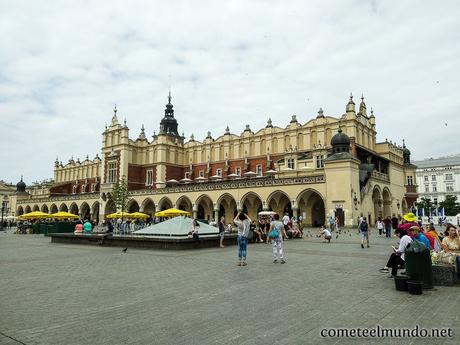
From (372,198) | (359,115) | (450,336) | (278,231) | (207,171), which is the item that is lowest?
(450,336)

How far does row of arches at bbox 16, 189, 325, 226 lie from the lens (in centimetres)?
3750

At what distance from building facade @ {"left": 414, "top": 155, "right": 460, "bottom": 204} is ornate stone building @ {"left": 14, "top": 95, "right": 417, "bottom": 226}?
3872cm

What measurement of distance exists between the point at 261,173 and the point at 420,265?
39819mm

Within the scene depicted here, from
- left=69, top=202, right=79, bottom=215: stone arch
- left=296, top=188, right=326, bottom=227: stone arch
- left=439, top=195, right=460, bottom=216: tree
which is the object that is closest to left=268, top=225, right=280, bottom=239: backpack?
left=296, top=188, right=326, bottom=227: stone arch

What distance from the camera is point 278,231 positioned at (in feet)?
38.5

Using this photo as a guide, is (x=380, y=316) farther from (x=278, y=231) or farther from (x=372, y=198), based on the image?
(x=372, y=198)

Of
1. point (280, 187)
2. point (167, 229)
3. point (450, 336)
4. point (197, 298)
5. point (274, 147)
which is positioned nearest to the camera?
point (450, 336)

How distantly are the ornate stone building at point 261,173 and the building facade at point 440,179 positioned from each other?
3872 centimetres

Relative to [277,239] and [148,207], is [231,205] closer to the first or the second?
[148,207]

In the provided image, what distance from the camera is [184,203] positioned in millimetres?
50250

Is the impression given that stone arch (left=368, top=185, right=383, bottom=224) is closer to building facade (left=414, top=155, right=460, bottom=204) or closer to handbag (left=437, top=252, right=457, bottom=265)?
handbag (left=437, top=252, right=457, bottom=265)

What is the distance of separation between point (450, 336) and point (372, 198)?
116ft

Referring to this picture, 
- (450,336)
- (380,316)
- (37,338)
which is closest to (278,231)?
(380,316)

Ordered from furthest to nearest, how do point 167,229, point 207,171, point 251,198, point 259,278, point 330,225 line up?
point 207,171 → point 251,198 → point 330,225 → point 167,229 → point 259,278
